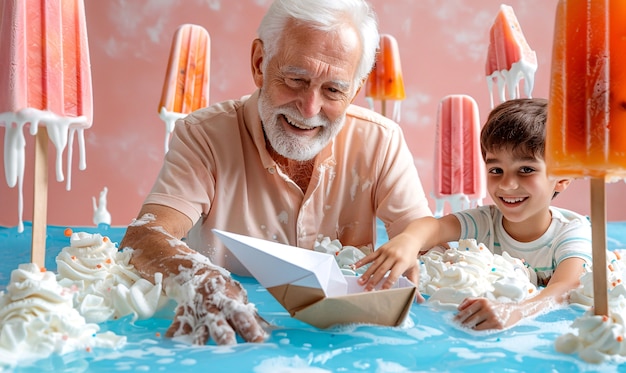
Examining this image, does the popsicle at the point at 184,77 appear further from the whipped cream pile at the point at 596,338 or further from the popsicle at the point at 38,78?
the whipped cream pile at the point at 596,338

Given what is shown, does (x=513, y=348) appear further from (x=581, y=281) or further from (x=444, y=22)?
(x=444, y=22)

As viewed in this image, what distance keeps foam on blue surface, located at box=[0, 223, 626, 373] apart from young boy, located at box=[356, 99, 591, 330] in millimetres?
334

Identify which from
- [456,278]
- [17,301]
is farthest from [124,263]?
[456,278]

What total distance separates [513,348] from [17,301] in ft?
3.56

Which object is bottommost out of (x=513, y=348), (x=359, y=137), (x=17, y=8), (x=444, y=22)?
(x=513, y=348)

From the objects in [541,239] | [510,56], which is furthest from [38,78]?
[510,56]

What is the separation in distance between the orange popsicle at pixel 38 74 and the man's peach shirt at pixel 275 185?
1.26ft

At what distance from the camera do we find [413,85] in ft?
22.6

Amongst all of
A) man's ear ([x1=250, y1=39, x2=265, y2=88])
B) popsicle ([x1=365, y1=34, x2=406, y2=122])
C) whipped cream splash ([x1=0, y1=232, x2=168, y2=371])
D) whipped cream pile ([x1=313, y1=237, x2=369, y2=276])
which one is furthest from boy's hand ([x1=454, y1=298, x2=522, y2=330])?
popsicle ([x1=365, y1=34, x2=406, y2=122])

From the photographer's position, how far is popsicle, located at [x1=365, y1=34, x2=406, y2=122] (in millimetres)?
4531

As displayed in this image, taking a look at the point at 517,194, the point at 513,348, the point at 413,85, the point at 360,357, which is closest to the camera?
the point at 360,357

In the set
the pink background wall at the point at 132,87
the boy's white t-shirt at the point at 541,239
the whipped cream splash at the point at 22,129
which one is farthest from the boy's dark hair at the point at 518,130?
the pink background wall at the point at 132,87

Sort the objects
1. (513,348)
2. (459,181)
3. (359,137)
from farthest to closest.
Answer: (459,181) < (359,137) < (513,348)

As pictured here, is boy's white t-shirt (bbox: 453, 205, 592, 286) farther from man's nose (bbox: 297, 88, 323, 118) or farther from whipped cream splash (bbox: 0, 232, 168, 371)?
whipped cream splash (bbox: 0, 232, 168, 371)
